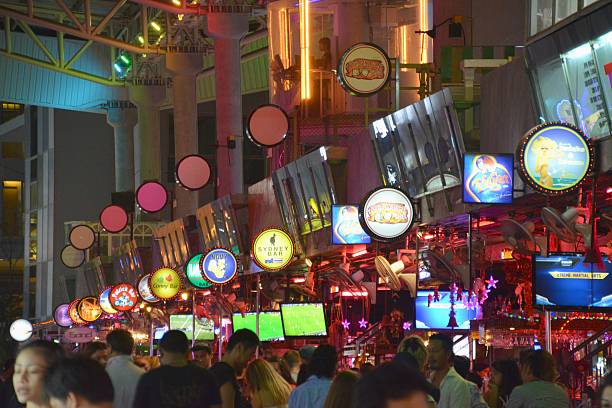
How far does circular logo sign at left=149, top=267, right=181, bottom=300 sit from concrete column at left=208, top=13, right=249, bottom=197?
5.07m

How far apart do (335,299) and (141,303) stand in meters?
12.3

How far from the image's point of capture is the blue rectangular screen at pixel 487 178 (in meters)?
14.6

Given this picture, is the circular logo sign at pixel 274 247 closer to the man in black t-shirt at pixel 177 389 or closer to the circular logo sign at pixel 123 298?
the circular logo sign at pixel 123 298

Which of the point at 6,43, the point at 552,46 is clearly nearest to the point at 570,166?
the point at 552,46

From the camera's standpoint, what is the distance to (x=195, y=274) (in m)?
28.4

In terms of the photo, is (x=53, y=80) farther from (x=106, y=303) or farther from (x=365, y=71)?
(x=365, y=71)

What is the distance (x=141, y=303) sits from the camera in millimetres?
39625

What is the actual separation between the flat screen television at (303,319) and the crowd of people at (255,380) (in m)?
6.95

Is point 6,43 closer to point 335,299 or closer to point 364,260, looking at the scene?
point 335,299

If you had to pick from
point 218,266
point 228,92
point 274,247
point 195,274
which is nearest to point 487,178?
point 274,247

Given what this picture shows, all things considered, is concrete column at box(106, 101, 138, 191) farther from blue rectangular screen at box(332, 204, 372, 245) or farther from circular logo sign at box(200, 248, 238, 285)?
blue rectangular screen at box(332, 204, 372, 245)

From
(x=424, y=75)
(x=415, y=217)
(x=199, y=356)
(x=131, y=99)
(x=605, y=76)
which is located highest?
(x=131, y=99)

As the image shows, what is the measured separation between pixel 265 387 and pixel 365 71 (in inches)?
414

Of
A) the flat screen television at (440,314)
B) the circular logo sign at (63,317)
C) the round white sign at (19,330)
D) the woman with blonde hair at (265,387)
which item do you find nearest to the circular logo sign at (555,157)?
the woman with blonde hair at (265,387)
